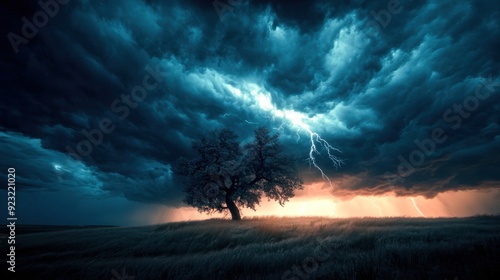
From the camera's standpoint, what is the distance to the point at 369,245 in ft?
22.5

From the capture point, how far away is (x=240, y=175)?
2431 cm

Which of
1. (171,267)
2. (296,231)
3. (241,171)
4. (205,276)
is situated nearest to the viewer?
(205,276)

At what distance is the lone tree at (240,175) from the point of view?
24.2 m

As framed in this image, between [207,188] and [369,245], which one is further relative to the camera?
[207,188]

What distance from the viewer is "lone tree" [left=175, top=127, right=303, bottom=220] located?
2425 cm

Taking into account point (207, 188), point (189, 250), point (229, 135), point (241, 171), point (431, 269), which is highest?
point (229, 135)

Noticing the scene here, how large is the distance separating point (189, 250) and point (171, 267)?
4.31 m

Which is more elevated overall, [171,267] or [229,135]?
[229,135]

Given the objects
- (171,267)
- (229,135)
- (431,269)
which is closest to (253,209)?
(229,135)

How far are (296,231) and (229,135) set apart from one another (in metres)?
16.0

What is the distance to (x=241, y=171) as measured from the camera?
23625mm

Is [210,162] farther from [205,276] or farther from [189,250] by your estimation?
[205,276]

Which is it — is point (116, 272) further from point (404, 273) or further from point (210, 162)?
point (210, 162)

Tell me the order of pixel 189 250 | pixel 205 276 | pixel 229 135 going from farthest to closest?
pixel 229 135 < pixel 189 250 < pixel 205 276
